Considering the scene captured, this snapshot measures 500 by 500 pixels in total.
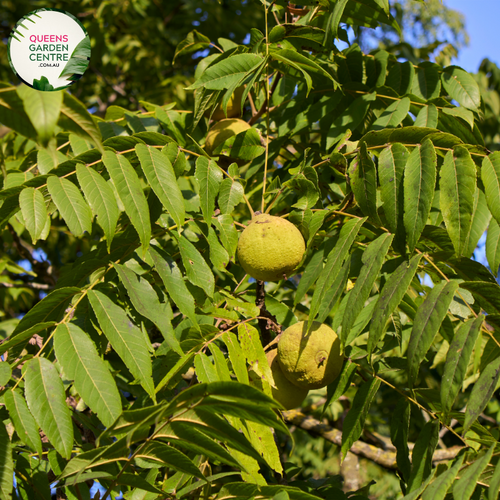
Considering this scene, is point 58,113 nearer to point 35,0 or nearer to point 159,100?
point 159,100

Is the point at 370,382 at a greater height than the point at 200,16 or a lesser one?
lesser

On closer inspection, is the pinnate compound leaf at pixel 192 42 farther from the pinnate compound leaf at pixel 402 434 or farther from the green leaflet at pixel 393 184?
the pinnate compound leaf at pixel 402 434

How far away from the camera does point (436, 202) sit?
2193 millimetres

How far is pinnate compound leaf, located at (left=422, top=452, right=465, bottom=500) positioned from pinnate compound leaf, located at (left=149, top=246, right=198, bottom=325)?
0.87 m

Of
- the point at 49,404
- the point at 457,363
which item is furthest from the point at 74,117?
the point at 457,363

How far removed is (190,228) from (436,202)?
1.12 meters

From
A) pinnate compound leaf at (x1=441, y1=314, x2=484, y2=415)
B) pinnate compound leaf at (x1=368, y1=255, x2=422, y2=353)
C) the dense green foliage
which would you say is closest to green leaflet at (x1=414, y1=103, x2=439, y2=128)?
the dense green foliage

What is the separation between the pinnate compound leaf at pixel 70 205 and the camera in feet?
5.59

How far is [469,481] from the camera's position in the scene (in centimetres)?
133

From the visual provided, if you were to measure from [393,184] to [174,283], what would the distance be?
33.9 inches

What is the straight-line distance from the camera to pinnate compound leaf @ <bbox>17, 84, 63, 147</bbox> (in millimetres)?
937

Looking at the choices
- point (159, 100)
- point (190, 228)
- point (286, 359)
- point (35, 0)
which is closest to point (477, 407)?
point (286, 359)

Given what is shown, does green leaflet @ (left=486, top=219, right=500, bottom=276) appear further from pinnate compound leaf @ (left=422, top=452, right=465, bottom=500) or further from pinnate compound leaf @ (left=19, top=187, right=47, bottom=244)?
pinnate compound leaf @ (left=19, top=187, right=47, bottom=244)

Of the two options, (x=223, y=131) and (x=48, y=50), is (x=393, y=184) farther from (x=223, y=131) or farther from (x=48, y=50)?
(x=48, y=50)
